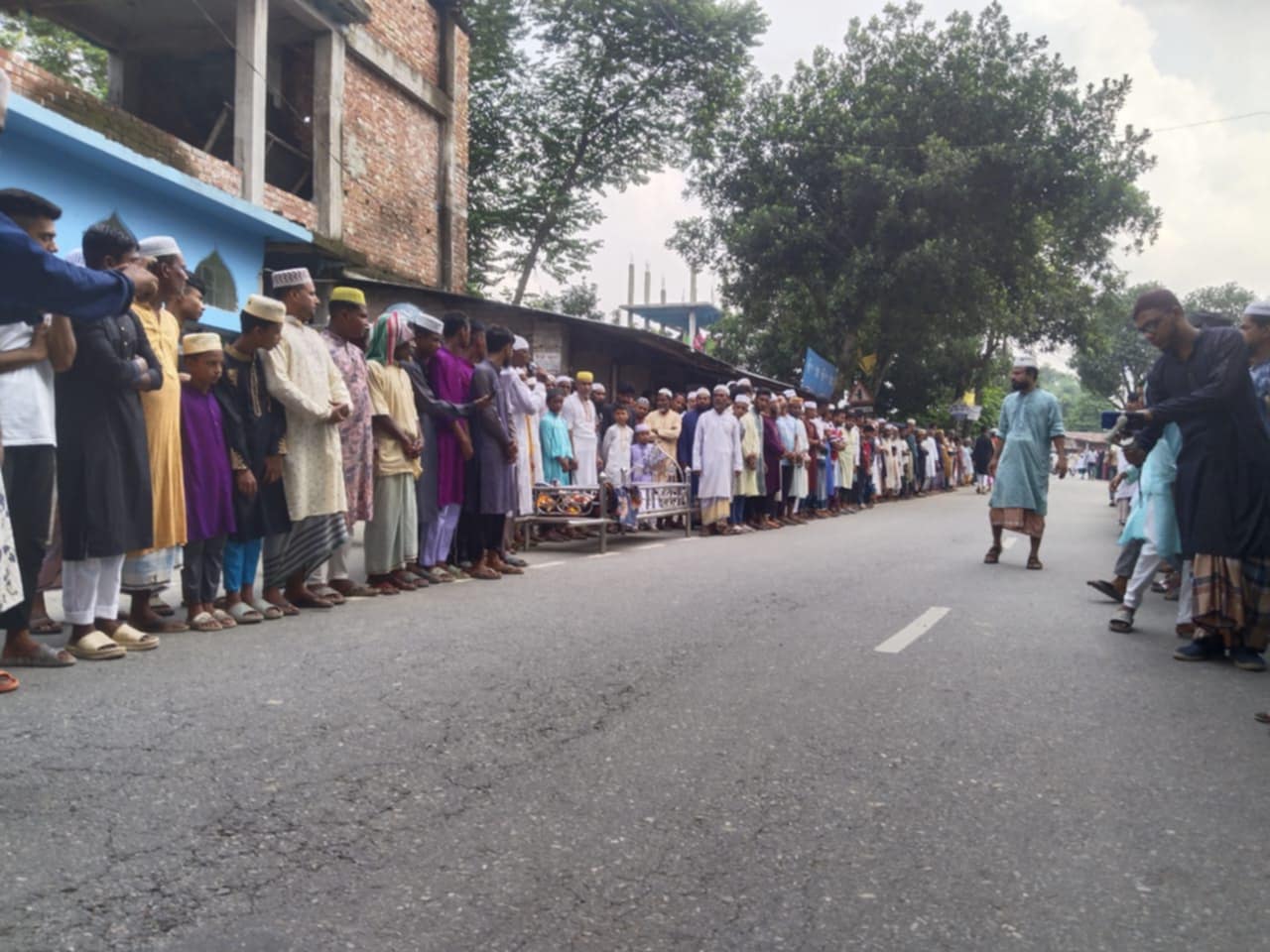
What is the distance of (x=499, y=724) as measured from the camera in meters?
3.97

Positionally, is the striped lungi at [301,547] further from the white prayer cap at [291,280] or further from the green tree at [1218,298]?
the green tree at [1218,298]

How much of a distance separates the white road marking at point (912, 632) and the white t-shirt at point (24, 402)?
419 centimetres

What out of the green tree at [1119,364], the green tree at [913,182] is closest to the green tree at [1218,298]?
the green tree at [1119,364]

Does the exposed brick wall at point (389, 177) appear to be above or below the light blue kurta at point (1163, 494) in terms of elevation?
above

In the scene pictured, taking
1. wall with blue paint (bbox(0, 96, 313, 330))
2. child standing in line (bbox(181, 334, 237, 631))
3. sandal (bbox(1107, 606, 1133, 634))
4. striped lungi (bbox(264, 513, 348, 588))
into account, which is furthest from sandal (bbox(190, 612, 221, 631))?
sandal (bbox(1107, 606, 1133, 634))

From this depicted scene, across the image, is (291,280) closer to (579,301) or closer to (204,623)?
(204,623)

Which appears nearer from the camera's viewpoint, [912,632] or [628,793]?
[628,793]

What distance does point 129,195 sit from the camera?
1154 centimetres

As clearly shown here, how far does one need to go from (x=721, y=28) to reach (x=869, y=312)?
8.28 meters

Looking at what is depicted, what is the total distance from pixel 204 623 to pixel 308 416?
136 centimetres

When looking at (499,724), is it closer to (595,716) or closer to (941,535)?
(595,716)

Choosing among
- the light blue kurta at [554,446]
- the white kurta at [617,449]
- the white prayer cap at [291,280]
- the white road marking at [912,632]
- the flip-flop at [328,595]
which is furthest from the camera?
the white kurta at [617,449]

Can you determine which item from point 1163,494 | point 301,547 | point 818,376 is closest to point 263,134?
point 301,547

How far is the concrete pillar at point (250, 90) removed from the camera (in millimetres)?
13547
